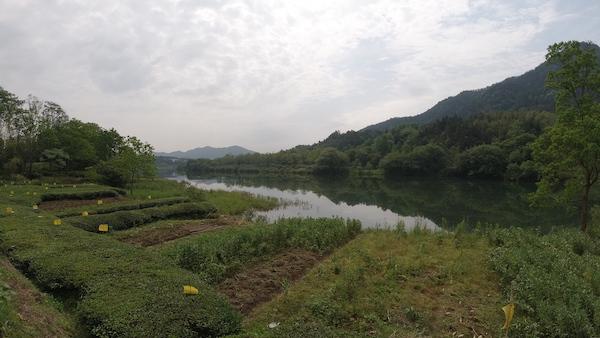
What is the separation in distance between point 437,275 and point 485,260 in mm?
2239

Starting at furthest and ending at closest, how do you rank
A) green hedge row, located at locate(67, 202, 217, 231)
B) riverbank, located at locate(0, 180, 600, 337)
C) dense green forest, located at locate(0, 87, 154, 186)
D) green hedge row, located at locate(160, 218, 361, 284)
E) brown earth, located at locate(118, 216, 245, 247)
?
dense green forest, located at locate(0, 87, 154, 186) → green hedge row, located at locate(67, 202, 217, 231) → brown earth, located at locate(118, 216, 245, 247) → green hedge row, located at locate(160, 218, 361, 284) → riverbank, located at locate(0, 180, 600, 337)

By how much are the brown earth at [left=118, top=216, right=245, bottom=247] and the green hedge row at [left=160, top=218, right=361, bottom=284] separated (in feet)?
5.95

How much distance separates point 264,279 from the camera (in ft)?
32.0

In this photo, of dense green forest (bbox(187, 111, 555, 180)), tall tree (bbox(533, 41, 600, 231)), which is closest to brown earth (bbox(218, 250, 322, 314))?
tall tree (bbox(533, 41, 600, 231))

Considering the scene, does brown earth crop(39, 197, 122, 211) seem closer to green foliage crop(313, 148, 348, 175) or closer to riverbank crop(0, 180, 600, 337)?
riverbank crop(0, 180, 600, 337)

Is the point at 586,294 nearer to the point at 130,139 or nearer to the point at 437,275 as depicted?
the point at 437,275

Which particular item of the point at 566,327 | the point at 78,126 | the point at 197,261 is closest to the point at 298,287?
the point at 197,261

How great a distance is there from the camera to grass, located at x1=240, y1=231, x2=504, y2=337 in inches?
269

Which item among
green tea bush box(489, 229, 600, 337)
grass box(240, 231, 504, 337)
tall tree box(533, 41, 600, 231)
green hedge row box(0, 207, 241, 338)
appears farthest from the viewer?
tall tree box(533, 41, 600, 231)

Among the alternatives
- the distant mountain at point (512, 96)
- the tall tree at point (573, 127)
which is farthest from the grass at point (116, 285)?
the distant mountain at point (512, 96)

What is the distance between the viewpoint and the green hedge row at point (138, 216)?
14961 mm

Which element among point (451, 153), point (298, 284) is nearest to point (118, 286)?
point (298, 284)

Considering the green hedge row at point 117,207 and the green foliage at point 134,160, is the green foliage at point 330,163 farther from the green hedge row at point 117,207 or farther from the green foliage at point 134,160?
the green hedge row at point 117,207

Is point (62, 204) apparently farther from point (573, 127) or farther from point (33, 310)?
point (573, 127)
